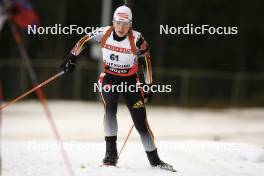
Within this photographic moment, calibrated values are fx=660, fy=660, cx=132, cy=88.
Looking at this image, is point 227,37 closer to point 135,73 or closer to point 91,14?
point 91,14

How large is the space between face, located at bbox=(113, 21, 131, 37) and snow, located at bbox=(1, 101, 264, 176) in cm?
164

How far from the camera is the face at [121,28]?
7.69 meters

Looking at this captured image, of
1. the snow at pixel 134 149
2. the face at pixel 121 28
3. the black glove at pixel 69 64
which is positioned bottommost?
the snow at pixel 134 149

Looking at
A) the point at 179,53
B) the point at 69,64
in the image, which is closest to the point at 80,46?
the point at 69,64

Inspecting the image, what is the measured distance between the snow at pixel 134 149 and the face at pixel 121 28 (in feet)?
5.37

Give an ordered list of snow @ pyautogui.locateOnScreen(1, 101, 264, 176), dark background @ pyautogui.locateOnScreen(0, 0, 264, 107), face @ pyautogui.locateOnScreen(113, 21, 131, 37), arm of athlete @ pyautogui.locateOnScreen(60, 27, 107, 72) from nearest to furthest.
Answer: face @ pyautogui.locateOnScreen(113, 21, 131, 37) → arm of athlete @ pyautogui.locateOnScreen(60, 27, 107, 72) → snow @ pyautogui.locateOnScreen(1, 101, 264, 176) → dark background @ pyautogui.locateOnScreen(0, 0, 264, 107)

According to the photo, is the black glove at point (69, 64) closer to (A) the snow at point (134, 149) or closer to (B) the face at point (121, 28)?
(B) the face at point (121, 28)

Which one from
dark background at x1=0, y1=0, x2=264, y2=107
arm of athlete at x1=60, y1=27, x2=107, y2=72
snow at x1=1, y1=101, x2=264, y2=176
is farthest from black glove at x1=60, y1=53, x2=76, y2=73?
dark background at x1=0, y1=0, x2=264, y2=107

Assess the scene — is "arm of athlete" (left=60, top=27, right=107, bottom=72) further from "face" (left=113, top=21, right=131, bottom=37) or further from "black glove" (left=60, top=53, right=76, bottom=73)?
"face" (left=113, top=21, right=131, bottom=37)

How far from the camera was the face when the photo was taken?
25.2 feet

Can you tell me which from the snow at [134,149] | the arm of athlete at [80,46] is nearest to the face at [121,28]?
the arm of athlete at [80,46]

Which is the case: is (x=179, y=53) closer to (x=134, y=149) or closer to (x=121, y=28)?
(x=134, y=149)

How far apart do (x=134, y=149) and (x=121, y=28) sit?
2.77 m

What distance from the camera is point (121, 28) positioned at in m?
7.72
